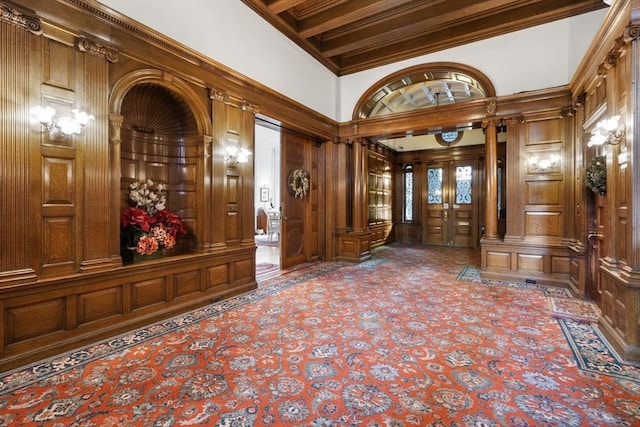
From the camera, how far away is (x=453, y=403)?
1.92 m

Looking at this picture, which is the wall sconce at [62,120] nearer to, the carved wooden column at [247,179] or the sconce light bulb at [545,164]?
the carved wooden column at [247,179]

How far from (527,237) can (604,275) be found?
2013 mm

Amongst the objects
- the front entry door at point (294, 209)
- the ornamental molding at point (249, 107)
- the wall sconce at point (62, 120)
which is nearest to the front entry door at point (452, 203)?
the front entry door at point (294, 209)

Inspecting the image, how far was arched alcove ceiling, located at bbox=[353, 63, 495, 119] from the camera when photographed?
561 cm

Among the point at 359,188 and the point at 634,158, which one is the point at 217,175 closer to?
the point at 359,188

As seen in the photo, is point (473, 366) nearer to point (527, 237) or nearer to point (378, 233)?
point (527, 237)

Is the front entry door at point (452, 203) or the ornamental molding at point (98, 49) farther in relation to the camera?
the front entry door at point (452, 203)

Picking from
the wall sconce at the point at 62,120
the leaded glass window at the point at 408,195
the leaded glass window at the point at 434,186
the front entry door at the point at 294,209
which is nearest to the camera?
the wall sconce at the point at 62,120

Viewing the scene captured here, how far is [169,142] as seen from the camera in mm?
4039

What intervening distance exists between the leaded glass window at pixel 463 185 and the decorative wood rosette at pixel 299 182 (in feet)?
18.5

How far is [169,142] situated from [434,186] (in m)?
8.31

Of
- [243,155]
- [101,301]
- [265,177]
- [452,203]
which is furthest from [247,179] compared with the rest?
[265,177]

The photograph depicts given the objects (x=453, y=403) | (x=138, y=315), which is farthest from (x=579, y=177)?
(x=138, y=315)

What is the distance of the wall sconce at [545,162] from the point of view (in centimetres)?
476
